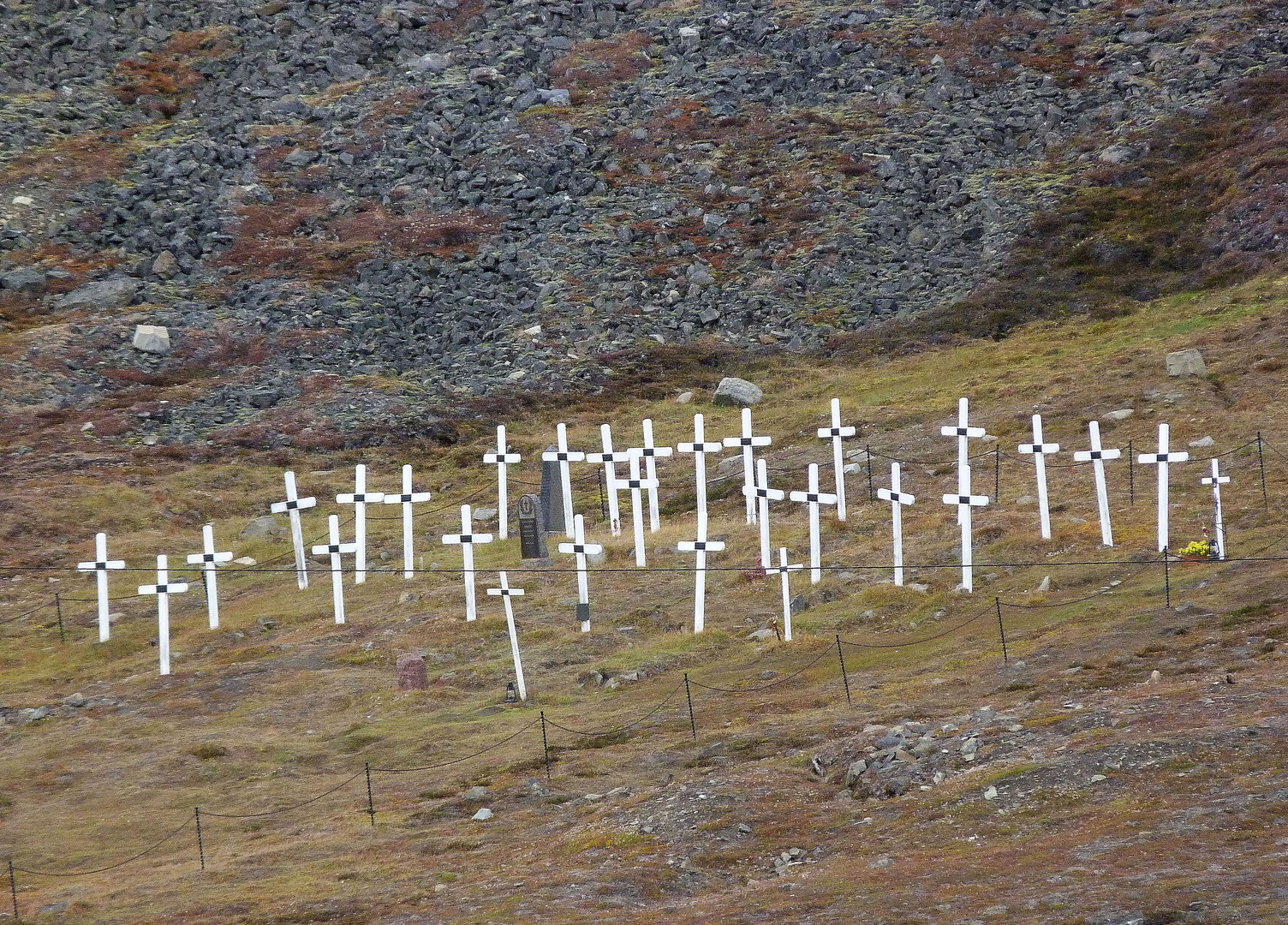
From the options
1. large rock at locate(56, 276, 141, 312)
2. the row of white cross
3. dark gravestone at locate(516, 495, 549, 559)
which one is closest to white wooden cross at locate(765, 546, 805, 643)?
the row of white cross

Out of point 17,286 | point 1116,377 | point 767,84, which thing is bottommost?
point 1116,377

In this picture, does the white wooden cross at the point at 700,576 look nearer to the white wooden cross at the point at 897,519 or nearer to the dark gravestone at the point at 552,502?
the white wooden cross at the point at 897,519

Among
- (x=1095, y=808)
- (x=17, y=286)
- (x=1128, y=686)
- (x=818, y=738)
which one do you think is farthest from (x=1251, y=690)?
A: (x=17, y=286)

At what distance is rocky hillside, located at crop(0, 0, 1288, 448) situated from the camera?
171 ft

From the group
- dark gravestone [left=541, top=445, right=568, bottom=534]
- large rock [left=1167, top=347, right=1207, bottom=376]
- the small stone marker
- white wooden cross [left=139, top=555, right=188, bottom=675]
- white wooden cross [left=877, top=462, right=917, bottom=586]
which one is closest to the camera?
the small stone marker

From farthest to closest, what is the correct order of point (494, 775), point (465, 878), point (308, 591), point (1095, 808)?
point (308, 591), point (494, 775), point (465, 878), point (1095, 808)

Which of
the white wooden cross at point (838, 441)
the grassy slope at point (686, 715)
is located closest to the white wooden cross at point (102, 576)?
the grassy slope at point (686, 715)

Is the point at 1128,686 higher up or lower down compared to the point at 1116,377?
lower down

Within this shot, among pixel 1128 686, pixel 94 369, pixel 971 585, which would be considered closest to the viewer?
pixel 1128 686

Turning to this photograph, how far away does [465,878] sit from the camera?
17.7 m

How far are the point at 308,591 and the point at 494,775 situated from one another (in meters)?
13.9

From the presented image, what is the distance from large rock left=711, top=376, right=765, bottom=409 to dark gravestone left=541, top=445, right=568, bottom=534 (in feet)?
37.6

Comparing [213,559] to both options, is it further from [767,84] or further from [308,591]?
[767,84]

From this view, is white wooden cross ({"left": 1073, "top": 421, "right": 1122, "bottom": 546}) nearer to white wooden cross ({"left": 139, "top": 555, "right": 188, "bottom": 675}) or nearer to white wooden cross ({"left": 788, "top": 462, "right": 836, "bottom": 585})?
white wooden cross ({"left": 788, "top": 462, "right": 836, "bottom": 585})
